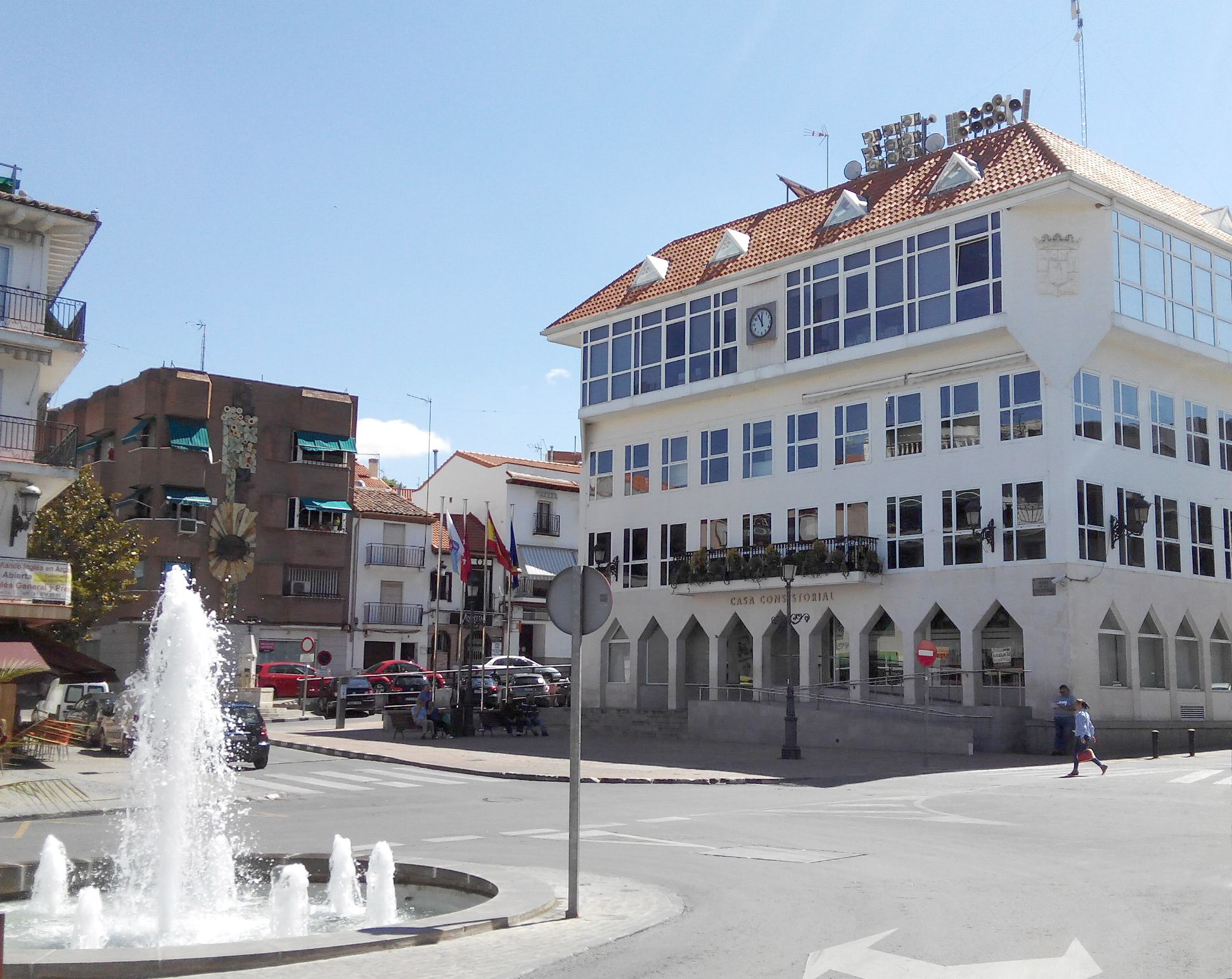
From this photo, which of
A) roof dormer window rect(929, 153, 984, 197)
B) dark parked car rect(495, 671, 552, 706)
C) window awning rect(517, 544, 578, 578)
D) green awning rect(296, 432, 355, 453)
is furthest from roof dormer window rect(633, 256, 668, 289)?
window awning rect(517, 544, 578, 578)

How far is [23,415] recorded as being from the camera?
3238 cm

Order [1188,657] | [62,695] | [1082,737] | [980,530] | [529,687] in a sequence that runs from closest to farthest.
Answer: [1082,737] < [980,530] < [62,695] < [1188,657] < [529,687]

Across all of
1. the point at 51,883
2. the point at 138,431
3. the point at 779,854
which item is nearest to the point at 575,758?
the point at 51,883

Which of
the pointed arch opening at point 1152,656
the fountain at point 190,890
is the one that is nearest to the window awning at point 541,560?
the pointed arch opening at point 1152,656

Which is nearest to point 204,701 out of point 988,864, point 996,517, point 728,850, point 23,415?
point 728,850

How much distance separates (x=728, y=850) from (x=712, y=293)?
31.3 metres

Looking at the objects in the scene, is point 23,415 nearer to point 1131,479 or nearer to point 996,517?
point 996,517

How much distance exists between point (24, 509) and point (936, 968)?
2740 cm

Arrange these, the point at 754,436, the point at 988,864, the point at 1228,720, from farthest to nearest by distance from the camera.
Answer: 1. the point at 754,436
2. the point at 1228,720
3. the point at 988,864

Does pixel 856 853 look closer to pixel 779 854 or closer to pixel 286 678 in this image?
pixel 779 854

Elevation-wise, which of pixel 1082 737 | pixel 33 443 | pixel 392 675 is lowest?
pixel 1082 737

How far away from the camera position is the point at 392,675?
1906 inches

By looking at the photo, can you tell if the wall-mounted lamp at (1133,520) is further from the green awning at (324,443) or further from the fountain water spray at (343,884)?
the green awning at (324,443)

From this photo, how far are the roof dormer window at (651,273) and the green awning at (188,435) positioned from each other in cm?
2175
